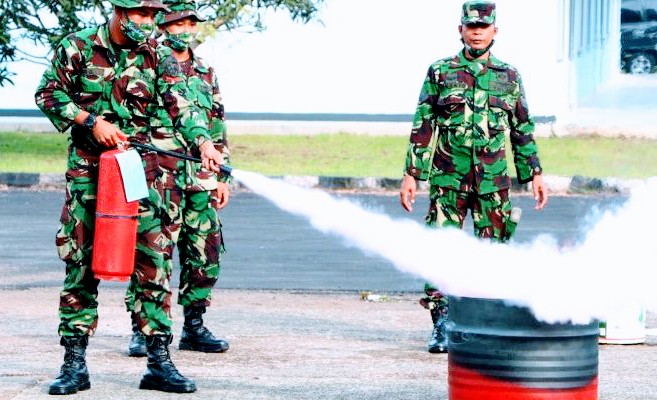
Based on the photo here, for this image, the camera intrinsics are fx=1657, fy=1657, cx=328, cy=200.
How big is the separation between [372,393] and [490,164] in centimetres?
184

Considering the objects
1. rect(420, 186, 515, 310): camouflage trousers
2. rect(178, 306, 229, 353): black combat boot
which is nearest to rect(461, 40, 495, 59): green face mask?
rect(420, 186, 515, 310): camouflage trousers

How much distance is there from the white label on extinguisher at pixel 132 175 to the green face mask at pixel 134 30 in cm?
54

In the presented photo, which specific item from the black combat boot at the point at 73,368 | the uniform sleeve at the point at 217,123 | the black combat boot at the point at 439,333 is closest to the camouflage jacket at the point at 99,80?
the black combat boot at the point at 73,368

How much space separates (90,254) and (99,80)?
32.7 inches

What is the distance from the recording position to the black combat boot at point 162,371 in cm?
803

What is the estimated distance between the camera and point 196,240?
9.42 m

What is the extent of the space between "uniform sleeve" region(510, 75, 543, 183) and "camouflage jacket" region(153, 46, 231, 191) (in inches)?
66.1

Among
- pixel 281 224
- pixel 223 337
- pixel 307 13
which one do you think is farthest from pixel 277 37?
pixel 223 337

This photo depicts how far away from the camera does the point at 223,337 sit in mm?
10047

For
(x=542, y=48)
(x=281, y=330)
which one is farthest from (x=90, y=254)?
(x=542, y=48)

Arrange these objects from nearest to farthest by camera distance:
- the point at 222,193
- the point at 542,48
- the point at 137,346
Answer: the point at 137,346 → the point at 222,193 → the point at 542,48

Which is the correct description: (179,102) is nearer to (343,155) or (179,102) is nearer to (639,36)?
(343,155)

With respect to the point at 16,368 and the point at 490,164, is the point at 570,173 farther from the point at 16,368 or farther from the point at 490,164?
the point at 16,368

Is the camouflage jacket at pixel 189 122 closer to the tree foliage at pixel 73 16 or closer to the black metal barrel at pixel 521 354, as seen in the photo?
the black metal barrel at pixel 521 354
